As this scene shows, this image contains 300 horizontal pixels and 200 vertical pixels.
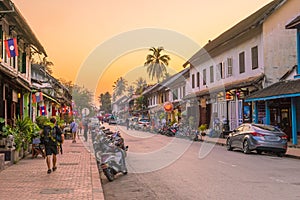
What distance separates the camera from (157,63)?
269 feet

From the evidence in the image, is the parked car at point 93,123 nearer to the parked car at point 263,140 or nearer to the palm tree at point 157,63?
the parked car at point 263,140

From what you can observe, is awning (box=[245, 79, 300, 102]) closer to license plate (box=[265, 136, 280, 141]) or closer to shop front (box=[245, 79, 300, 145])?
shop front (box=[245, 79, 300, 145])

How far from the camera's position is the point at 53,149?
12.4 metres

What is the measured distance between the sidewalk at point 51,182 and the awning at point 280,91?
439 inches

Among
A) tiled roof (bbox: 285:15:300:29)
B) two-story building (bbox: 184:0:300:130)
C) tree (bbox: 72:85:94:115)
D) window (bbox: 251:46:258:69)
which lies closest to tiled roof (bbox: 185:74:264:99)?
two-story building (bbox: 184:0:300:130)

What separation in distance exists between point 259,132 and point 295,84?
4.64 metres

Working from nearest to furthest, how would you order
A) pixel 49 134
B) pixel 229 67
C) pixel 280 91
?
pixel 49 134, pixel 280 91, pixel 229 67

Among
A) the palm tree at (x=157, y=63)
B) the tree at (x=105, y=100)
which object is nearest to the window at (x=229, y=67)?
the tree at (x=105, y=100)

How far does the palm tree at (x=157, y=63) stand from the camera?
8138 cm

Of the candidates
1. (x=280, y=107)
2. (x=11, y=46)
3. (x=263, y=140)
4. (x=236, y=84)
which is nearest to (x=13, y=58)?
(x=11, y=46)

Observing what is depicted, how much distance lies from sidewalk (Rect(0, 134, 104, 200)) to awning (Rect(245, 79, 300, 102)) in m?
11.2

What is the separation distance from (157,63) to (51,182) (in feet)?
236

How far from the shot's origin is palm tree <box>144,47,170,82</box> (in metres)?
81.4

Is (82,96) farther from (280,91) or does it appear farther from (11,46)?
(11,46)
